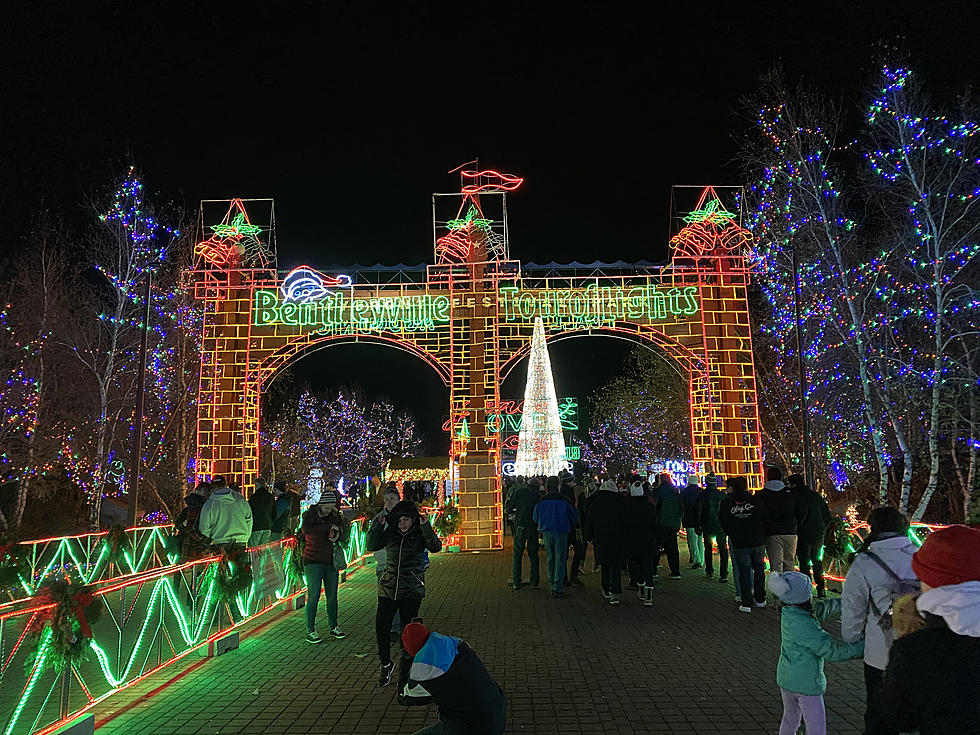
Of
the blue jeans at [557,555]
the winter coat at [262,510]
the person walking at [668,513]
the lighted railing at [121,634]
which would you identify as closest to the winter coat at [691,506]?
the person walking at [668,513]

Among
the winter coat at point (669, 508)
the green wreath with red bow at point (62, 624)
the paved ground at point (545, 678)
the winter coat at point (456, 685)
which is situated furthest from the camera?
the winter coat at point (669, 508)

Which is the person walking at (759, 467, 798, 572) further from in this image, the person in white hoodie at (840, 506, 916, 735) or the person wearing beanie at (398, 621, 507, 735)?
the person wearing beanie at (398, 621, 507, 735)

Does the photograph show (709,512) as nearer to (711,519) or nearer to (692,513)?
(711,519)

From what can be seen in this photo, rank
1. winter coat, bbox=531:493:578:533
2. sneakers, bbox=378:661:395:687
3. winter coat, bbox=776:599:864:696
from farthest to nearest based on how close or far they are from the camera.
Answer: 1. winter coat, bbox=531:493:578:533
2. sneakers, bbox=378:661:395:687
3. winter coat, bbox=776:599:864:696

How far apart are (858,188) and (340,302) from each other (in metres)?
12.7

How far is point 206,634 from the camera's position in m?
7.20

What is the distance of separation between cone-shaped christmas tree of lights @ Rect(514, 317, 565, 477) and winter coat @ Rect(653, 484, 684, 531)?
13.8 m

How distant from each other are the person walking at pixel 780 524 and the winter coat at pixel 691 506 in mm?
2825

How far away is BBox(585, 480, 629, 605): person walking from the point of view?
31.8 ft

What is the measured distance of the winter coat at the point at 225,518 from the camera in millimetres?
9133

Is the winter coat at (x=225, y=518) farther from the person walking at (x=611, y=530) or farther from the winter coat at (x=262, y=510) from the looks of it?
the person walking at (x=611, y=530)

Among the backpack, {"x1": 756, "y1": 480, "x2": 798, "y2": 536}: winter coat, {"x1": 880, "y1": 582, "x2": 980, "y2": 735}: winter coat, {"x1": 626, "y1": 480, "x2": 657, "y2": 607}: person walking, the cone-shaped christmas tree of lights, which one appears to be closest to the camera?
{"x1": 880, "y1": 582, "x2": 980, "y2": 735}: winter coat

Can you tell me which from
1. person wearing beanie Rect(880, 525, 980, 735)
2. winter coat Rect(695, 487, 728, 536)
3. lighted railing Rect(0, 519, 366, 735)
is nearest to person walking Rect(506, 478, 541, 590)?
winter coat Rect(695, 487, 728, 536)

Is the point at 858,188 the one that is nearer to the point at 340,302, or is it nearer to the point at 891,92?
the point at 891,92
